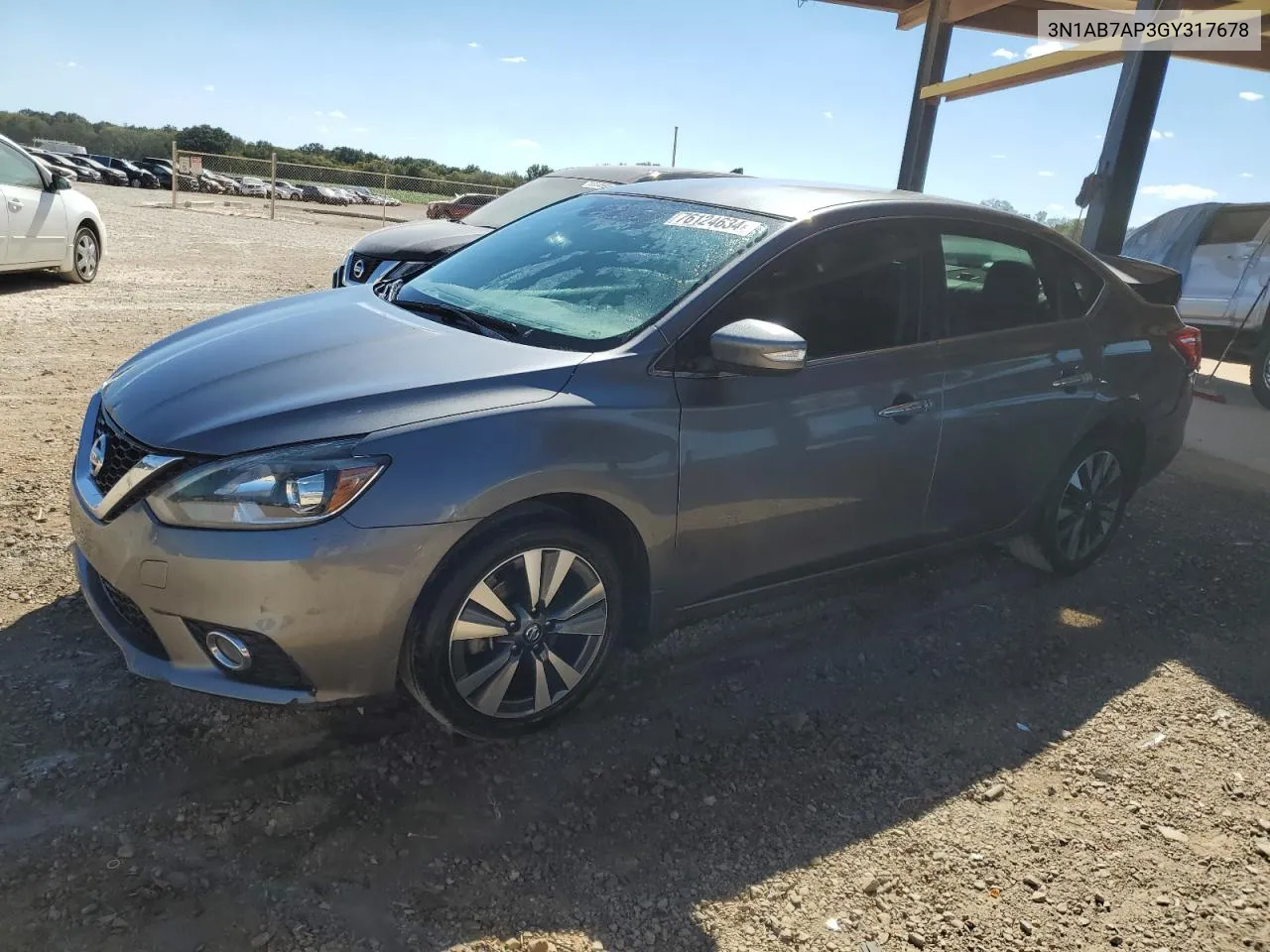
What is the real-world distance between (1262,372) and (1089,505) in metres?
6.28

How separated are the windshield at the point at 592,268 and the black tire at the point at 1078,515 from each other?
2032 millimetres

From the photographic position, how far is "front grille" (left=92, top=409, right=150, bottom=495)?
8.61ft

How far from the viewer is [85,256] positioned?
10.2 m

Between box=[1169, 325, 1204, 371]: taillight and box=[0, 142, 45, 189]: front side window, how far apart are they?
989 cm

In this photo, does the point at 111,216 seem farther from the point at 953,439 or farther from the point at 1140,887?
the point at 1140,887

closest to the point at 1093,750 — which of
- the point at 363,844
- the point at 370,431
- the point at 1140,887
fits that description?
the point at 1140,887

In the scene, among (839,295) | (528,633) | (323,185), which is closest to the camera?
(528,633)

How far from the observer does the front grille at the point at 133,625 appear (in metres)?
2.60

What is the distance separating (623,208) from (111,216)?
65.4ft

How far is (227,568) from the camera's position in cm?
240

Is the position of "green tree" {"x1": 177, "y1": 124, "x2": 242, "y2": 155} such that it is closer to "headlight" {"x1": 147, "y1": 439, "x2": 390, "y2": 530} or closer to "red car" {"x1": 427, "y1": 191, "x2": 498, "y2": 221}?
"red car" {"x1": 427, "y1": 191, "x2": 498, "y2": 221}

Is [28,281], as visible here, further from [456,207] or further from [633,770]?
[456,207]

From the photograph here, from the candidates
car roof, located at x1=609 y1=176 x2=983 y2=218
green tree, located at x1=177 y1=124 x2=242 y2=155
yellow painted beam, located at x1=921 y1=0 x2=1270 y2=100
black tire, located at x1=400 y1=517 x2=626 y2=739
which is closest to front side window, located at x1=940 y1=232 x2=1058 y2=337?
car roof, located at x1=609 y1=176 x2=983 y2=218

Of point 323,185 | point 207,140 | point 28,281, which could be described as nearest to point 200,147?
point 207,140
